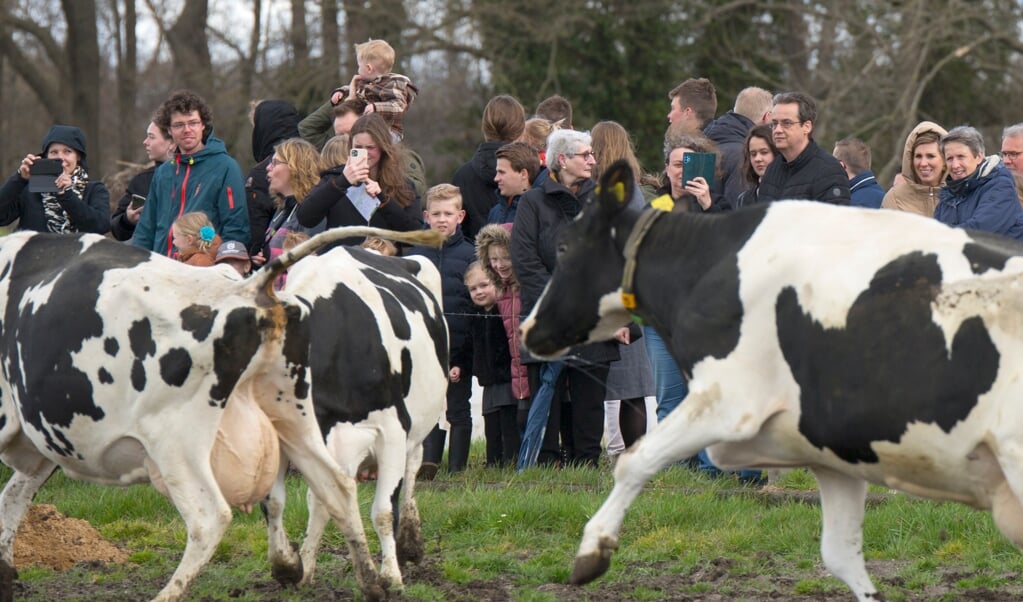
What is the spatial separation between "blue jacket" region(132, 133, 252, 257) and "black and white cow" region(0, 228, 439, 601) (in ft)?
11.4

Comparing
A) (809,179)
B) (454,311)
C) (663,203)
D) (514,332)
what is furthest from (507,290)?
(663,203)

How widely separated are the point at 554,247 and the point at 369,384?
2.71 meters

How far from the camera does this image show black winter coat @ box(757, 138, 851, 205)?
9109 millimetres

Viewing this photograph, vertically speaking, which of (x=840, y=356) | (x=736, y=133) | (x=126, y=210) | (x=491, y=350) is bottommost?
(x=491, y=350)

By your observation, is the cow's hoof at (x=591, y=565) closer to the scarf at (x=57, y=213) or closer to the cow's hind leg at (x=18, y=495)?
the cow's hind leg at (x=18, y=495)

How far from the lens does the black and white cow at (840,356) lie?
527 cm

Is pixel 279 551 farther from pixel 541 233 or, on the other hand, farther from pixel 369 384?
pixel 541 233

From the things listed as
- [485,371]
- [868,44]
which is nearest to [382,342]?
[485,371]

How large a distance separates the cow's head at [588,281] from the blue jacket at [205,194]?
4.11 m

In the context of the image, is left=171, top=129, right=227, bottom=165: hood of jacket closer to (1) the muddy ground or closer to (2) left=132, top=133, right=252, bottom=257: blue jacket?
(2) left=132, top=133, right=252, bottom=257: blue jacket

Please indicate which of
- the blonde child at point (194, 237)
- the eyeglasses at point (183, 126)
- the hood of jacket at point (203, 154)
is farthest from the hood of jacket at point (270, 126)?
the blonde child at point (194, 237)

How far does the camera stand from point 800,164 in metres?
9.24

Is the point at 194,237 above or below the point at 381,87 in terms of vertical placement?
below

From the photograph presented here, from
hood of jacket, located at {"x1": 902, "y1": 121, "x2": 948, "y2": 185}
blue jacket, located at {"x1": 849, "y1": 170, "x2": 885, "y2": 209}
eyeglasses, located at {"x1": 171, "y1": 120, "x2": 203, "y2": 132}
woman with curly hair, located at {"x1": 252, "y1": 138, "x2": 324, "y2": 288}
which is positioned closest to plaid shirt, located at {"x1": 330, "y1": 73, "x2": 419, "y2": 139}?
woman with curly hair, located at {"x1": 252, "y1": 138, "x2": 324, "y2": 288}
